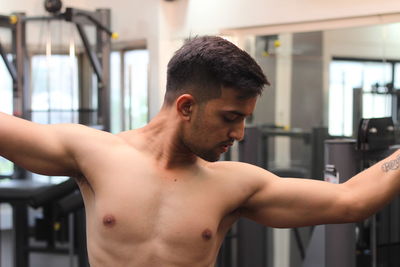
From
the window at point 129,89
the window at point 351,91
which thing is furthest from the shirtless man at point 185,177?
the window at point 129,89

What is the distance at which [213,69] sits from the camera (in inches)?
48.9

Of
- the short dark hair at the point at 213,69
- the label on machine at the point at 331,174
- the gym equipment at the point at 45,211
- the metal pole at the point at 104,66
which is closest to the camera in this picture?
the short dark hair at the point at 213,69

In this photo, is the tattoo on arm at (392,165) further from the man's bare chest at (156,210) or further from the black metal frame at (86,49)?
the black metal frame at (86,49)

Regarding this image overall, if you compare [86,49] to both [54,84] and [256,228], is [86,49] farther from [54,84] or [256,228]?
[256,228]

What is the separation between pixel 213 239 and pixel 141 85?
A: 4.29 metres

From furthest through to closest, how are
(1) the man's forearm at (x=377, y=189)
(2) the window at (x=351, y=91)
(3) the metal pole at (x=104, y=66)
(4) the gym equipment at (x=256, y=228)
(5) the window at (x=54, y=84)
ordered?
(5) the window at (x=54, y=84) → (3) the metal pole at (x=104, y=66) → (2) the window at (x=351, y=91) → (4) the gym equipment at (x=256, y=228) → (1) the man's forearm at (x=377, y=189)

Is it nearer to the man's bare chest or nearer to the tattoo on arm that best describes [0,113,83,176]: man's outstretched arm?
the man's bare chest

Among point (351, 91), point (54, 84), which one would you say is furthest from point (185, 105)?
point (54, 84)

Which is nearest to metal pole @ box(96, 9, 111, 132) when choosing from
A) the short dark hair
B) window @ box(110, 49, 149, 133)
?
window @ box(110, 49, 149, 133)

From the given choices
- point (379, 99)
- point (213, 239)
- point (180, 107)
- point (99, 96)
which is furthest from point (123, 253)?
point (99, 96)

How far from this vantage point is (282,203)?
1364 mm

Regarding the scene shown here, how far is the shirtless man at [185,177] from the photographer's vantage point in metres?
1.25

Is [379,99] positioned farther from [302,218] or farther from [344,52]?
[302,218]

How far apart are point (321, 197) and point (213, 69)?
0.39 meters
